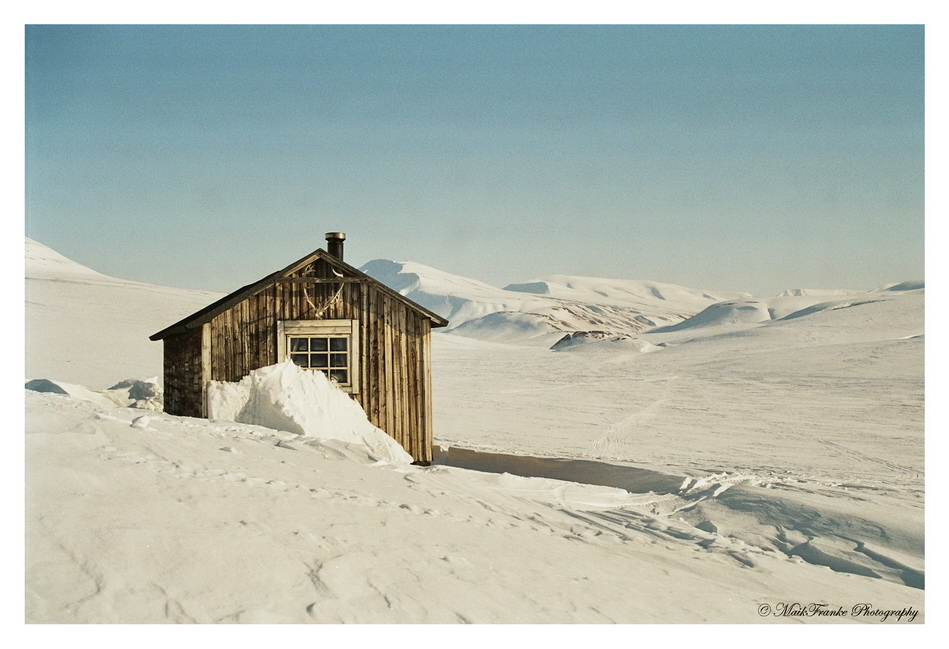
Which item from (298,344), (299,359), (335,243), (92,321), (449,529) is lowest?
(449,529)

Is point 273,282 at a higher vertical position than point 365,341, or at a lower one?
higher

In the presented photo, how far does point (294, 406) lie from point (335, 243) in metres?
3.10

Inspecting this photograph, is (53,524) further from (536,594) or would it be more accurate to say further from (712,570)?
(712,570)

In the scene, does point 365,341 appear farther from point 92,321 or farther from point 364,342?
point 92,321

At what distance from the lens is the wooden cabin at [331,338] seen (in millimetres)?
11062

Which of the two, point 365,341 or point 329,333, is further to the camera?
point 365,341

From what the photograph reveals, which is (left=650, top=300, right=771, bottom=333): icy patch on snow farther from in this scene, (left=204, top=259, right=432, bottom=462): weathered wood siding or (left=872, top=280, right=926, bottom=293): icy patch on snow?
(left=204, top=259, right=432, bottom=462): weathered wood siding

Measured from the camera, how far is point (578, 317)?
10362 centimetres

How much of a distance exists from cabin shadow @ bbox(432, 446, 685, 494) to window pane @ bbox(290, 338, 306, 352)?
3271 mm

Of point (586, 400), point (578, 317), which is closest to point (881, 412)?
point (586, 400)

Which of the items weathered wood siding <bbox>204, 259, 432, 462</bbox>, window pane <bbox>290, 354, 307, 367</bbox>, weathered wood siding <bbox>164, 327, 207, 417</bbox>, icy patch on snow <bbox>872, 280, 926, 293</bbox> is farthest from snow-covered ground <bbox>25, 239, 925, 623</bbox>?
icy patch on snow <bbox>872, 280, 926, 293</bbox>

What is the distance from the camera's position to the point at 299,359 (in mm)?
11211

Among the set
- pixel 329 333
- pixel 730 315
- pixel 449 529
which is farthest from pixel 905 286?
pixel 449 529

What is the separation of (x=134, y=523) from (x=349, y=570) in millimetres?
1574
